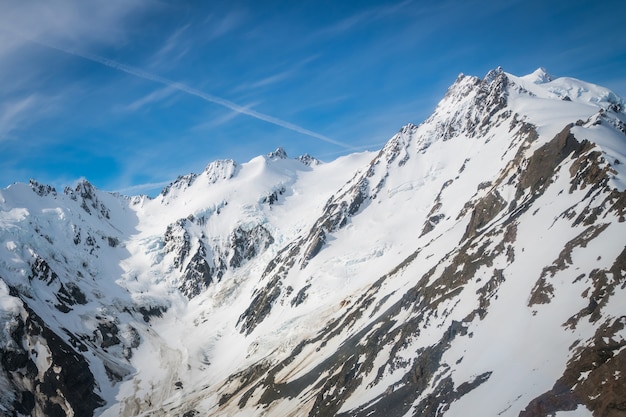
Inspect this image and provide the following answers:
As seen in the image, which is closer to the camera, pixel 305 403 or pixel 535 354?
pixel 535 354

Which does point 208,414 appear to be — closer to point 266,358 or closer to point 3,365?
point 266,358

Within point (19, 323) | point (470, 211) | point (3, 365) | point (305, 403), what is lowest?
point (305, 403)

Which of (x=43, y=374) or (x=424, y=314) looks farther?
(x=43, y=374)

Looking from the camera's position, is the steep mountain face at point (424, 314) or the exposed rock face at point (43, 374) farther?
the exposed rock face at point (43, 374)

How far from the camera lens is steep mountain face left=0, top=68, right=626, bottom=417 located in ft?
162

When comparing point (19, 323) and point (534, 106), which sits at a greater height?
point (19, 323)

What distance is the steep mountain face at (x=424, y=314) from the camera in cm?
4950

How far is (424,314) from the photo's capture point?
7800 cm

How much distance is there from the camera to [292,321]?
488ft

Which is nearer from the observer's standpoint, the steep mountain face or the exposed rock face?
the steep mountain face

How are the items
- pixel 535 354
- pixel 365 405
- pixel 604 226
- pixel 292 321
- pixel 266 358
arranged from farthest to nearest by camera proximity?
pixel 292 321 → pixel 266 358 → pixel 365 405 → pixel 604 226 → pixel 535 354

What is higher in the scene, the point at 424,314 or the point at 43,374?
the point at 43,374

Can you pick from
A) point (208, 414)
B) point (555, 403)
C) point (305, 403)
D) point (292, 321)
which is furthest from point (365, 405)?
point (292, 321)

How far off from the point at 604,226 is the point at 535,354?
1935 centimetres
